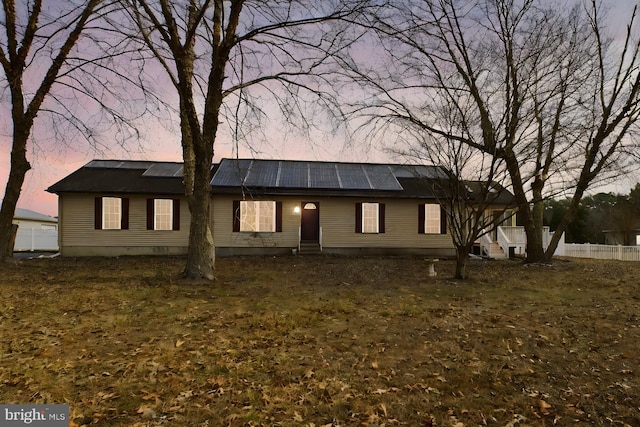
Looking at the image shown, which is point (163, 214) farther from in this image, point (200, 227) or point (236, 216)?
point (200, 227)

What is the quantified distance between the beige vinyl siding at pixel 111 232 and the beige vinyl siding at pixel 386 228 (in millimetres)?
6956

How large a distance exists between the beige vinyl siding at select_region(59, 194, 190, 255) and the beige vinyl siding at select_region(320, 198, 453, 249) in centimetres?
696

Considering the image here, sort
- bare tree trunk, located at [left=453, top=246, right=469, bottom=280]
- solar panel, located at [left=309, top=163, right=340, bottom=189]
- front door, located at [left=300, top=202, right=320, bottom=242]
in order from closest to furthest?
bare tree trunk, located at [left=453, top=246, right=469, bottom=280] < solar panel, located at [left=309, top=163, right=340, bottom=189] < front door, located at [left=300, top=202, right=320, bottom=242]

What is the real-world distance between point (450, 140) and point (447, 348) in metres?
6.95

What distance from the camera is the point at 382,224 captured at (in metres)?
17.0

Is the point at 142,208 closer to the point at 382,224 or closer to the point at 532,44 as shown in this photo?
the point at 382,224

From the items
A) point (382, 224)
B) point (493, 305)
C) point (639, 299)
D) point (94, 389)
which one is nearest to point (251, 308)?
point (94, 389)

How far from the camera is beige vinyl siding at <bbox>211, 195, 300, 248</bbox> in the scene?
637 inches

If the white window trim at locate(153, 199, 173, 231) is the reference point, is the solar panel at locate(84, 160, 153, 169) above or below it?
above

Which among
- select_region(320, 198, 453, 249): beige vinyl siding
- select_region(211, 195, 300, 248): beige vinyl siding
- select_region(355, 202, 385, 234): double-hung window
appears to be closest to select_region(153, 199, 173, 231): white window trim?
select_region(211, 195, 300, 248): beige vinyl siding

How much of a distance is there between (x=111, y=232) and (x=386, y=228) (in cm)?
1323

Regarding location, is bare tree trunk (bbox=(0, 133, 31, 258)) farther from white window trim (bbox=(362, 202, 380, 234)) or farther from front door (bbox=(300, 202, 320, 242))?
white window trim (bbox=(362, 202, 380, 234))

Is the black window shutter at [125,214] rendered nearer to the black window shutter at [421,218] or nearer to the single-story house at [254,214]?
the single-story house at [254,214]

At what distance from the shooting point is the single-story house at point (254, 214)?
620 inches
